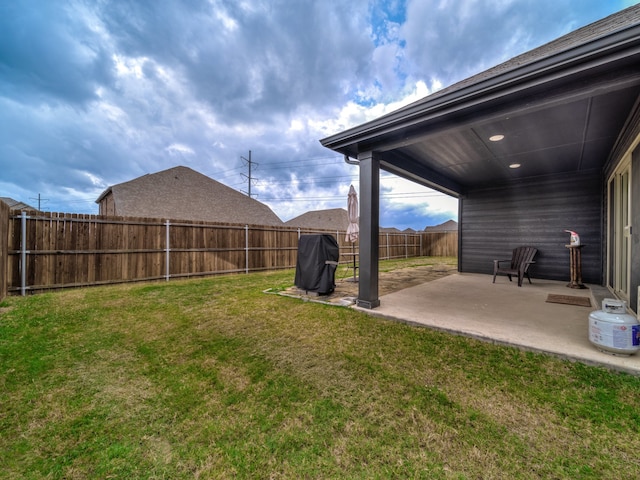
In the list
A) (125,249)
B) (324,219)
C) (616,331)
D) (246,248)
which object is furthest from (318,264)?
(324,219)

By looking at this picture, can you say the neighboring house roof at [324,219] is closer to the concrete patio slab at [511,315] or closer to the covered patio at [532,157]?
the covered patio at [532,157]

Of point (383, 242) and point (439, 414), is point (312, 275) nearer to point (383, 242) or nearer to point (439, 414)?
point (439, 414)

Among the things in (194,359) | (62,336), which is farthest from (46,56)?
(194,359)

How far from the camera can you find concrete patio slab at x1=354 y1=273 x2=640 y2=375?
7.44 ft

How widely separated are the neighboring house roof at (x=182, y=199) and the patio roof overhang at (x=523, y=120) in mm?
14913

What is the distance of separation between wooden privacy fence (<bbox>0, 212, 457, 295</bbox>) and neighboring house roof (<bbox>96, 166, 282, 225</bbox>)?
9.67 metres

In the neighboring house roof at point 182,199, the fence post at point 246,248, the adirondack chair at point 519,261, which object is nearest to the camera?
the adirondack chair at point 519,261

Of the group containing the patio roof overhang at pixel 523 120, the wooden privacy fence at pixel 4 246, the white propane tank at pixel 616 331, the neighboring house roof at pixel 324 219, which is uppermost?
the neighboring house roof at pixel 324 219

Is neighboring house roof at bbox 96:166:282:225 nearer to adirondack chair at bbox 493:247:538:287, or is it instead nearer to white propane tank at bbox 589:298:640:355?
adirondack chair at bbox 493:247:538:287

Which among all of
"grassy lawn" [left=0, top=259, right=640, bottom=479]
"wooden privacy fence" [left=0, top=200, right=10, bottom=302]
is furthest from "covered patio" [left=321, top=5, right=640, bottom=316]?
"wooden privacy fence" [left=0, top=200, right=10, bottom=302]

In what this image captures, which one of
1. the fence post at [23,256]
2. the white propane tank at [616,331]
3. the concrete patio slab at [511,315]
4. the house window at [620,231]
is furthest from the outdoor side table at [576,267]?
the fence post at [23,256]

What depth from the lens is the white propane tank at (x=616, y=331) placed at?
204cm

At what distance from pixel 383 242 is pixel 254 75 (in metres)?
9.34

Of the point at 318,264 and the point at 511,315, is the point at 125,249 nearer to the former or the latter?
the point at 318,264
